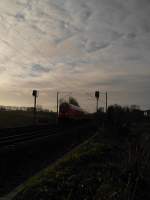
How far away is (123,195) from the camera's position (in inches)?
212

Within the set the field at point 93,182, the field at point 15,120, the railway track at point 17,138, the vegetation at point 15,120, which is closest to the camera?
the field at point 93,182

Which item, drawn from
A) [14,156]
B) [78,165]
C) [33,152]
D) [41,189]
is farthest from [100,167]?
[33,152]

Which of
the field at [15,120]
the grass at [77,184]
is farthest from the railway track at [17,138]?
the field at [15,120]

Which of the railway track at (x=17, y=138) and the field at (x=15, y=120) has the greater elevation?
the field at (x=15, y=120)

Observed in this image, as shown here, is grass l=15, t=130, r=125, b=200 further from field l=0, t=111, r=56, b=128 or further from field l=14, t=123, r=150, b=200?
field l=0, t=111, r=56, b=128

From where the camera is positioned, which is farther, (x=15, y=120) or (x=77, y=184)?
(x=15, y=120)

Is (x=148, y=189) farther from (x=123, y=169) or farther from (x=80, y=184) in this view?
(x=80, y=184)

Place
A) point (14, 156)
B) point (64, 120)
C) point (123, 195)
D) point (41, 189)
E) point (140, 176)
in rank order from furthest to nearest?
point (64, 120), point (14, 156), point (140, 176), point (41, 189), point (123, 195)

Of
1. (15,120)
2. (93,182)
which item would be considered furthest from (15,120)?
(93,182)

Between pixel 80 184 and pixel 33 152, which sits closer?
pixel 80 184

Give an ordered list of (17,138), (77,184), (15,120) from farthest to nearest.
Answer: (15,120) < (17,138) < (77,184)

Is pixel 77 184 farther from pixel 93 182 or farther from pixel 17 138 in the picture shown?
pixel 17 138

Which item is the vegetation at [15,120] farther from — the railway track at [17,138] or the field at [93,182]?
the field at [93,182]

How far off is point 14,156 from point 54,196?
5.95m
